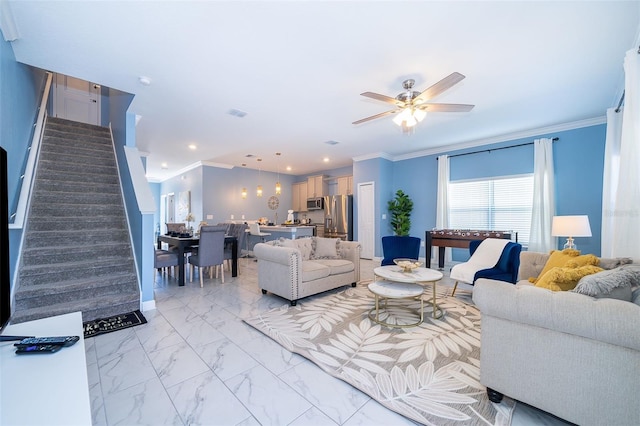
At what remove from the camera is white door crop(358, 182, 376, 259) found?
6.73 metres

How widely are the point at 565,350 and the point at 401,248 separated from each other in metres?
3.03

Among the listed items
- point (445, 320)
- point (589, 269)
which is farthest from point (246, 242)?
point (589, 269)

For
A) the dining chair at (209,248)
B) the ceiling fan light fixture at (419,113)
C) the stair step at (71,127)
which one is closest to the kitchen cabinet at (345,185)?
the dining chair at (209,248)

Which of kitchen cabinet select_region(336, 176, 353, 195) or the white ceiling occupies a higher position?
the white ceiling

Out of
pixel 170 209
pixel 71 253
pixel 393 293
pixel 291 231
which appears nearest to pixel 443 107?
pixel 393 293

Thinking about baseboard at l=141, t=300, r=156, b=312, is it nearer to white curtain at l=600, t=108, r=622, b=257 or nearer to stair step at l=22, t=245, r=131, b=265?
stair step at l=22, t=245, r=131, b=265

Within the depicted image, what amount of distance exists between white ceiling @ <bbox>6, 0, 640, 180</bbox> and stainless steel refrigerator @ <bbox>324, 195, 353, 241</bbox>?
332cm

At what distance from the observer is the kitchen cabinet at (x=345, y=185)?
311 inches

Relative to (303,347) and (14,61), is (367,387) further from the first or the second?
(14,61)

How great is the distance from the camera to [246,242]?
296 inches

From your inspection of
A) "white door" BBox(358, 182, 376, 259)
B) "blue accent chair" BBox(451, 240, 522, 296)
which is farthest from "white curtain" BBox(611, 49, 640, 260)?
"white door" BBox(358, 182, 376, 259)

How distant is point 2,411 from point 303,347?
1.80 m

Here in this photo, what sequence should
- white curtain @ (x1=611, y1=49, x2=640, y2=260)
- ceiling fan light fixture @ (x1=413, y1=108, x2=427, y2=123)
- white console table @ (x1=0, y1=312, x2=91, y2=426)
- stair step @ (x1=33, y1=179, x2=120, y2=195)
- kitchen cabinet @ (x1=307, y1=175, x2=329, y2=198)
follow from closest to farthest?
white console table @ (x1=0, y1=312, x2=91, y2=426), white curtain @ (x1=611, y1=49, x2=640, y2=260), ceiling fan light fixture @ (x1=413, y1=108, x2=427, y2=123), stair step @ (x1=33, y1=179, x2=120, y2=195), kitchen cabinet @ (x1=307, y1=175, x2=329, y2=198)

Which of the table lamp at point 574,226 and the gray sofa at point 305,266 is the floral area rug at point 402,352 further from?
the table lamp at point 574,226
